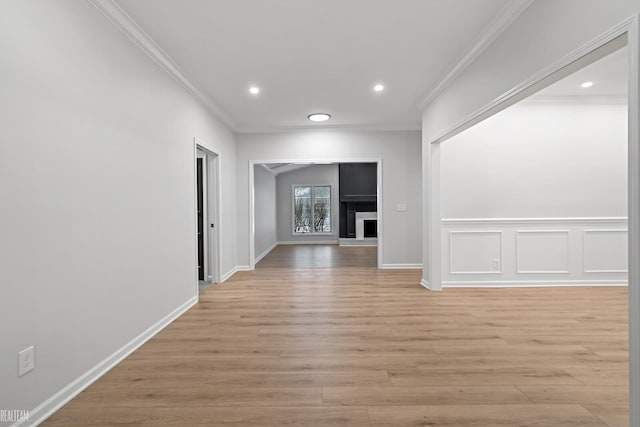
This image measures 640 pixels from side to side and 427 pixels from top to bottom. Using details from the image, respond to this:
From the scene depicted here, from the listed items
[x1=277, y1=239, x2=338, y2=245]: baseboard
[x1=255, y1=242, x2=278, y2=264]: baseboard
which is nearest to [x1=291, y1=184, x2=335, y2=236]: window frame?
[x1=277, y1=239, x2=338, y2=245]: baseboard

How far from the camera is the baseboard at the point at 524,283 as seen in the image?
15.8ft

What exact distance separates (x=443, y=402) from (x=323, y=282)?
3475 millimetres

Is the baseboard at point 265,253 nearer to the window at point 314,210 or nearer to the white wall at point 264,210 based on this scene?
the white wall at point 264,210

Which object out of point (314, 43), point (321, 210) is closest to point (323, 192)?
point (321, 210)

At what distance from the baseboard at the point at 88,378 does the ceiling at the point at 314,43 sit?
2.58 metres

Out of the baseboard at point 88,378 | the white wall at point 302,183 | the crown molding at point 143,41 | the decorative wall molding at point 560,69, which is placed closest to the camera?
the decorative wall molding at point 560,69

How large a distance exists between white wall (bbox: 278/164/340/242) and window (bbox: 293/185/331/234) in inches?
6.9

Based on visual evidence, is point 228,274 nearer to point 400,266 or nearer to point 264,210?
point 400,266

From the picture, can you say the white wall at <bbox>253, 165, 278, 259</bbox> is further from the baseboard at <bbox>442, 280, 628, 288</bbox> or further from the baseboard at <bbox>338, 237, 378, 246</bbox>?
the baseboard at <bbox>442, 280, 628, 288</bbox>

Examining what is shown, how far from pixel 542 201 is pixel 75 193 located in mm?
5472

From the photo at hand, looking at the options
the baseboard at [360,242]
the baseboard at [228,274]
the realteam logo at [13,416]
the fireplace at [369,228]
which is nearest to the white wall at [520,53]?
the baseboard at [228,274]

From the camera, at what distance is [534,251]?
192 inches

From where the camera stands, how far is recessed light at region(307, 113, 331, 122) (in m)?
5.53

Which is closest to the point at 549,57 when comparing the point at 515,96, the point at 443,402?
the point at 515,96
